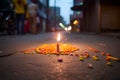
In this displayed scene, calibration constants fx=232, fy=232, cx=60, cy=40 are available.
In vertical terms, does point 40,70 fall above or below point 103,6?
below

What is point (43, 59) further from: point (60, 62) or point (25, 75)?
point (25, 75)

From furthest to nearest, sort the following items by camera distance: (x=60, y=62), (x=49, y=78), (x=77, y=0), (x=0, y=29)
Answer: (x=77, y=0) < (x=0, y=29) < (x=60, y=62) < (x=49, y=78)

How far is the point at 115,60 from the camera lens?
13.3 ft

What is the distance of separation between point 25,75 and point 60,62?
3.21ft

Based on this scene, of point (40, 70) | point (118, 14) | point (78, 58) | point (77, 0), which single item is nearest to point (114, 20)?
point (118, 14)

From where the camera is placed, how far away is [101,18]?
57.0 feet

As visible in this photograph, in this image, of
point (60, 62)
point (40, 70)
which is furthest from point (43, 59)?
point (40, 70)

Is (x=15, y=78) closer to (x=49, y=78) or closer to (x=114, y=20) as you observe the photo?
(x=49, y=78)

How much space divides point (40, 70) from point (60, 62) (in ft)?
2.14

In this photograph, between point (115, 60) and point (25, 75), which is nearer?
point (25, 75)

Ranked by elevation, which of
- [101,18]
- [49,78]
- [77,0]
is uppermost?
[77,0]

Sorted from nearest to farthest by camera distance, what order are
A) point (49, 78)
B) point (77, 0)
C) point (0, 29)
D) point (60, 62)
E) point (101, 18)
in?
point (49, 78), point (60, 62), point (0, 29), point (101, 18), point (77, 0)

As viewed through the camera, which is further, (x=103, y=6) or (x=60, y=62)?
(x=103, y=6)

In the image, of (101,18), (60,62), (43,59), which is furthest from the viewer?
(101,18)
